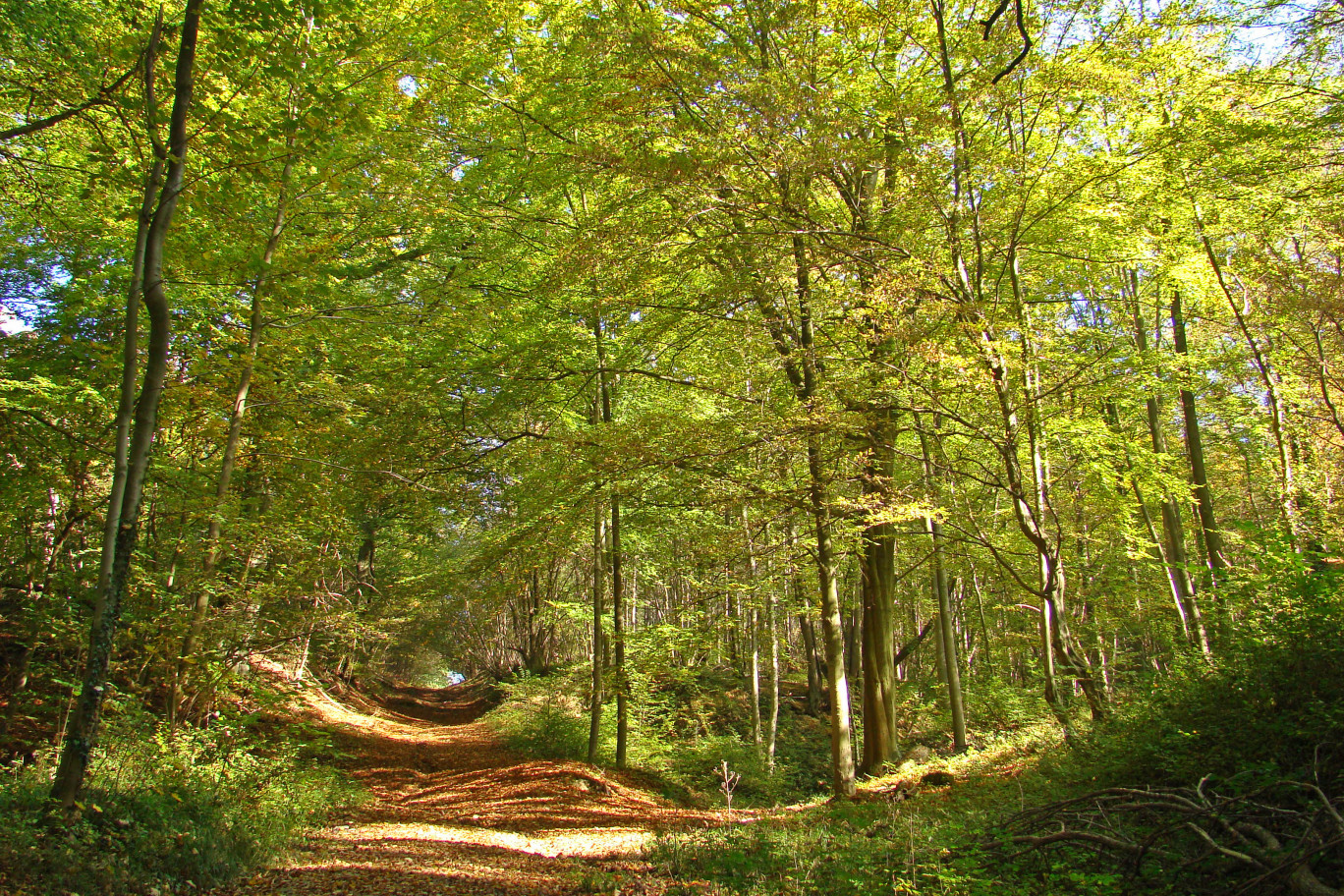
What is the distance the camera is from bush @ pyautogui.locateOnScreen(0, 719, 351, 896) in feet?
13.1

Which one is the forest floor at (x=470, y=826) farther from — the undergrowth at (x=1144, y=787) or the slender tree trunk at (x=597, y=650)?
the undergrowth at (x=1144, y=787)

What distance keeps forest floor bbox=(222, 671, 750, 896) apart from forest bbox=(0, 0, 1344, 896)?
110 millimetres

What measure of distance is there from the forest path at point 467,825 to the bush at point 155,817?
35 centimetres

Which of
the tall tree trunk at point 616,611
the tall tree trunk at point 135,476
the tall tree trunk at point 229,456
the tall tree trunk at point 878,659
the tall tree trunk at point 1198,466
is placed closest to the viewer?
the tall tree trunk at point 135,476

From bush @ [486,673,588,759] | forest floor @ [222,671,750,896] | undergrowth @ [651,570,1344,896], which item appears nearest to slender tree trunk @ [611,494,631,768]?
forest floor @ [222,671,750,896]

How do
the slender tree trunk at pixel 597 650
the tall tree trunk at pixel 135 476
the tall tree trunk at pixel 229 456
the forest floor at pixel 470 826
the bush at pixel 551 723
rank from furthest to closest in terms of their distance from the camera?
1. the bush at pixel 551 723
2. the slender tree trunk at pixel 597 650
3. the tall tree trunk at pixel 229 456
4. the forest floor at pixel 470 826
5. the tall tree trunk at pixel 135 476

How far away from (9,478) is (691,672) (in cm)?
1058

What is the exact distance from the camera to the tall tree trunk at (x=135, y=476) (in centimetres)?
434

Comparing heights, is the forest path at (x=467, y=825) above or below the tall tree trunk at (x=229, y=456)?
below

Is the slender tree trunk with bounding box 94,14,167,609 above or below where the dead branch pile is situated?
above

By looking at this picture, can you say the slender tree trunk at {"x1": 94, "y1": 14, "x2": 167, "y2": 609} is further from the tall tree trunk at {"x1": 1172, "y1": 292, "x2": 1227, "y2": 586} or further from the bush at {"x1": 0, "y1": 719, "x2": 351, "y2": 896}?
the tall tree trunk at {"x1": 1172, "y1": 292, "x2": 1227, "y2": 586}

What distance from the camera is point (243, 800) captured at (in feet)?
21.0

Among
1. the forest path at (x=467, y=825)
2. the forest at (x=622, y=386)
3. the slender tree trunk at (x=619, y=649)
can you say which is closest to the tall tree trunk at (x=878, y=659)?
the forest at (x=622, y=386)

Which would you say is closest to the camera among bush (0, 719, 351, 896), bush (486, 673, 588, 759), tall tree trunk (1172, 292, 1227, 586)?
bush (0, 719, 351, 896)
